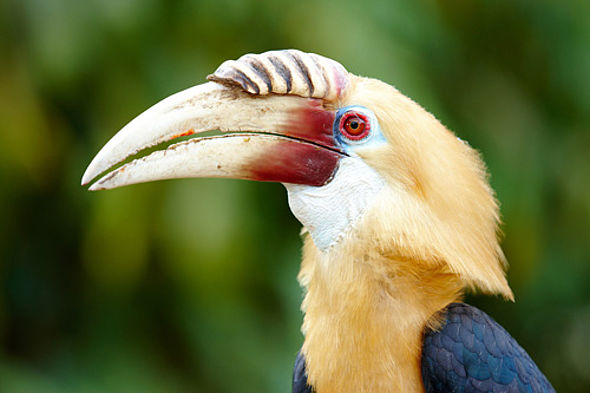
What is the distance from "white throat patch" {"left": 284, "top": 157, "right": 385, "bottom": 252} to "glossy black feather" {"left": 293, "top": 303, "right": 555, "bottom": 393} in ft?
1.07

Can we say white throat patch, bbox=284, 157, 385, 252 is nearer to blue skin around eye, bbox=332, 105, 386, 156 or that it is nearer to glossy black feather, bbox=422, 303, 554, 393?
blue skin around eye, bbox=332, 105, 386, 156

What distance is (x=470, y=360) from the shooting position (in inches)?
63.7

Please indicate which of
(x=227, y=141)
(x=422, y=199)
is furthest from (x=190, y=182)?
(x=422, y=199)

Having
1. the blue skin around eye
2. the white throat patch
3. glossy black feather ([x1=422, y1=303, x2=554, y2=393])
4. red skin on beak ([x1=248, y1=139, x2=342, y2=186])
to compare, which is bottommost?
glossy black feather ([x1=422, y1=303, x2=554, y2=393])

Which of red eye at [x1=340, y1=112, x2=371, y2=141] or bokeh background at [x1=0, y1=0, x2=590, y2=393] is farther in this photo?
bokeh background at [x1=0, y1=0, x2=590, y2=393]

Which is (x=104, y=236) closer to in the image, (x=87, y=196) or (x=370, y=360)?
(x=87, y=196)

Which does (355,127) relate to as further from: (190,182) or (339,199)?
(190,182)

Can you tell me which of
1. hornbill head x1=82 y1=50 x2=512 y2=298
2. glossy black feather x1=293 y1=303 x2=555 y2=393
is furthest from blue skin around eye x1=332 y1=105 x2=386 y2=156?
glossy black feather x1=293 y1=303 x2=555 y2=393

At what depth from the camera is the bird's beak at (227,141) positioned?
152 centimetres

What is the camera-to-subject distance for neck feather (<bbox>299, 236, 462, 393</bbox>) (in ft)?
5.14

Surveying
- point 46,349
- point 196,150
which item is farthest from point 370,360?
point 46,349

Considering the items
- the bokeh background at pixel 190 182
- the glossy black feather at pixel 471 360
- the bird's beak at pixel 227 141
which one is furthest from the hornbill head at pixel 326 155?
the bokeh background at pixel 190 182

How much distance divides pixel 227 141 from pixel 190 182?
63.2 inches

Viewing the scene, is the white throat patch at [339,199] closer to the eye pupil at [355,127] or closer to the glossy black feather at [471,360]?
the eye pupil at [355,127]
